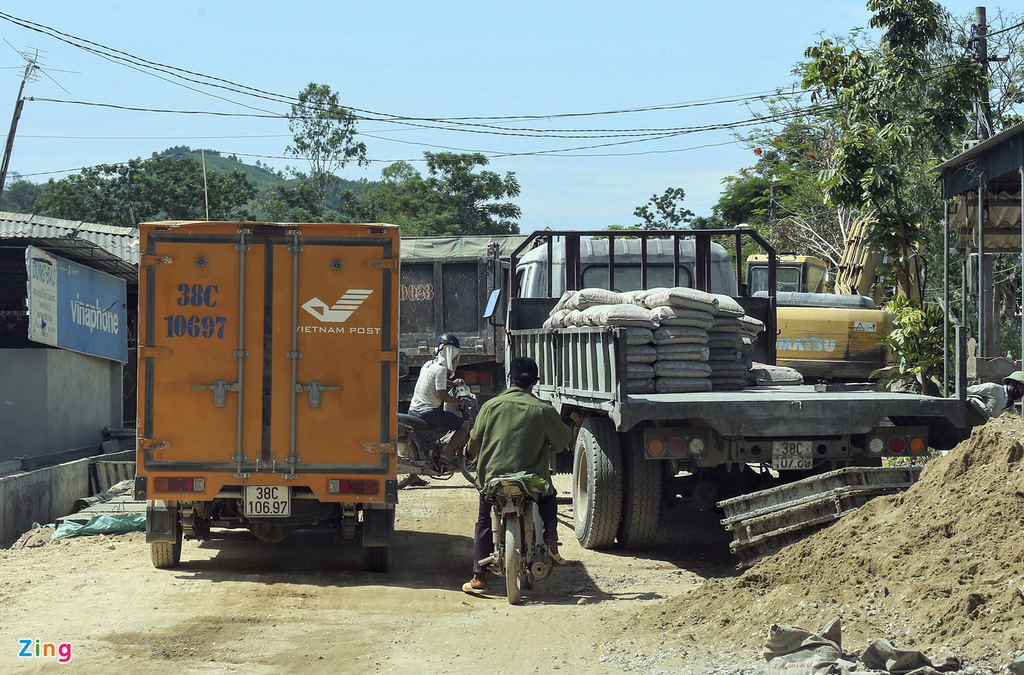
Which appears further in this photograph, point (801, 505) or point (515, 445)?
point (515, 445)

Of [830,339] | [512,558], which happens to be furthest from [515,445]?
[830,339]

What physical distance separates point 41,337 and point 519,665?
1143cm

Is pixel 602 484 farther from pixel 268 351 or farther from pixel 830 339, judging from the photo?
pixel 830 339

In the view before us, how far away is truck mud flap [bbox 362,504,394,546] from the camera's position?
28.2ft

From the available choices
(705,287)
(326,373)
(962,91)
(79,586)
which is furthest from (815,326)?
(79,586)

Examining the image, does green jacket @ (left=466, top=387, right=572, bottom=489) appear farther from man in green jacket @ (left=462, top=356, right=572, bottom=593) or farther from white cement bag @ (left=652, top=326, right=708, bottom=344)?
white cement bag @ (left=652, top=326, right=708, bottom=344)

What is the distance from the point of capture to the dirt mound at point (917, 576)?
5.39 metres

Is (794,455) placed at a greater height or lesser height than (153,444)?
lesser

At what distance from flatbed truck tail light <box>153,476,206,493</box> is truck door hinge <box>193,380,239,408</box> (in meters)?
0.58

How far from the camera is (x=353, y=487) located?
8492 mm

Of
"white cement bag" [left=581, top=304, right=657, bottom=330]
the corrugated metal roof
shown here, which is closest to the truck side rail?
"white cement bag" [left=581, top=304, right=657, bottom=330]

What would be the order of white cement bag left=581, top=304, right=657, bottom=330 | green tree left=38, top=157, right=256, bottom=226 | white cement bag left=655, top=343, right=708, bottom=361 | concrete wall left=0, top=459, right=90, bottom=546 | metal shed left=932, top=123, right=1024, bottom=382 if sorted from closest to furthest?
1. white cement bag left=581, top=304, right=657, bottom=330
2. white cement bag left=655, top=343, right=708, bottom=361
3. metal shed left=932, top=123, right=1024, bottom=382
4. concrete wall left=0, top=459, right=90, bottom=546
5. green tree left=38, top=157, right=256, bottom=226

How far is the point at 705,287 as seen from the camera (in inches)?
488

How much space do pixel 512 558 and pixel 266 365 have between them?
7.80 ft
